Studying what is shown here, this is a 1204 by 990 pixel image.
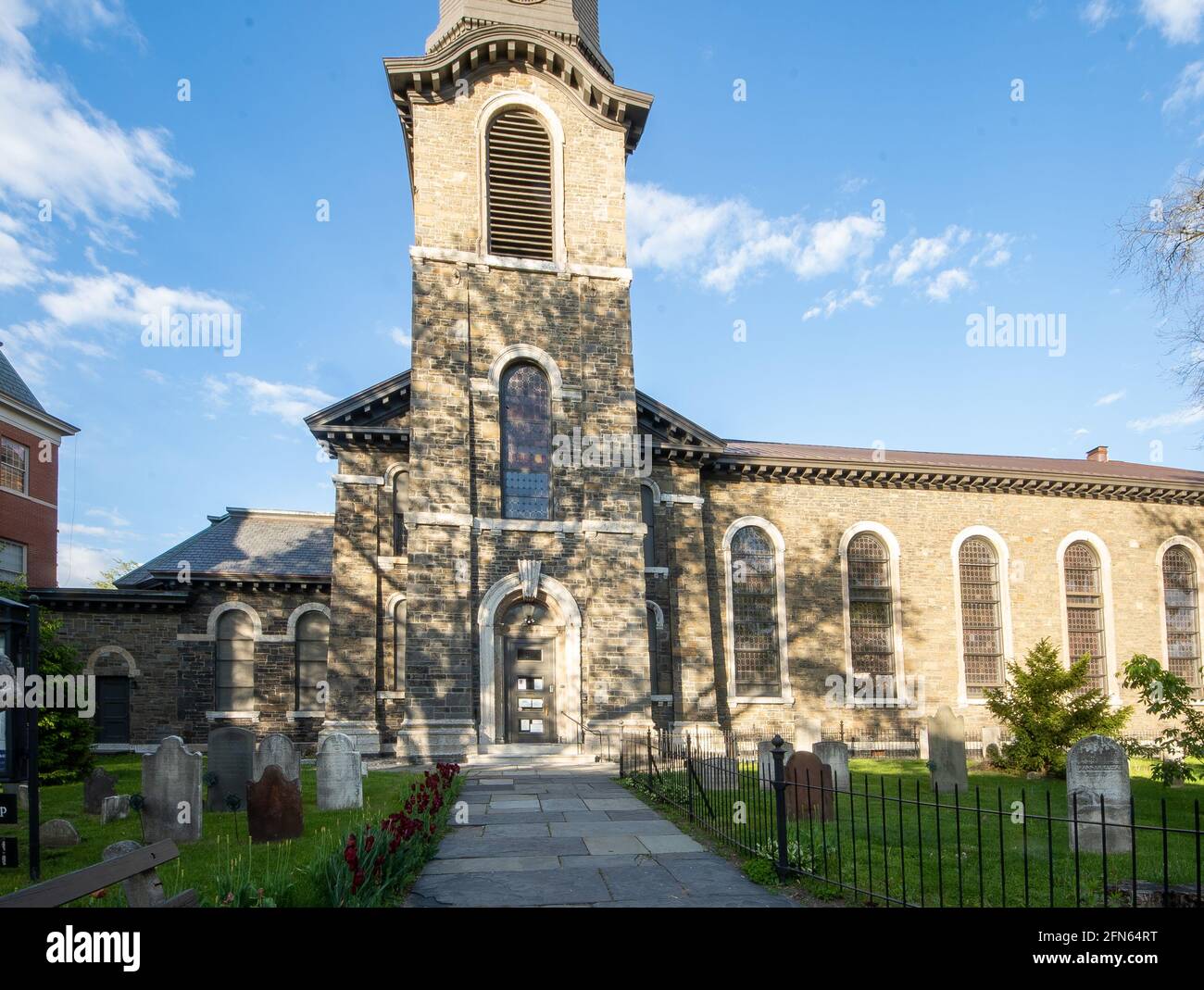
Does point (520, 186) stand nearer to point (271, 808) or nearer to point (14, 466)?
point (271, 808)

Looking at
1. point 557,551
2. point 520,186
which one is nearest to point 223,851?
point 557,551

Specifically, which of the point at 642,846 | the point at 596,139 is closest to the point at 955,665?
the point at 596,139

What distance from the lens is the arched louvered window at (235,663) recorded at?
81.3 feet

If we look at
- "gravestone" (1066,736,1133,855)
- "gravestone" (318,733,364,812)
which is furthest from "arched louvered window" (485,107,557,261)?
"gravestone" (1066,736,1133,855)

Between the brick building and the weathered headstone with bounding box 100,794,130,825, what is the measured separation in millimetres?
17852

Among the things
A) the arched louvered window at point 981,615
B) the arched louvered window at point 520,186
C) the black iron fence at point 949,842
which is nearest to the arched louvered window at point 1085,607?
the arched louvered window at point 981,615

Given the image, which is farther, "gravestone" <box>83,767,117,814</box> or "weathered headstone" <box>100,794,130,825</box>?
"gravestone" <box>83,767,117,814</box>

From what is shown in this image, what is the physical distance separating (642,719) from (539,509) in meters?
5.43

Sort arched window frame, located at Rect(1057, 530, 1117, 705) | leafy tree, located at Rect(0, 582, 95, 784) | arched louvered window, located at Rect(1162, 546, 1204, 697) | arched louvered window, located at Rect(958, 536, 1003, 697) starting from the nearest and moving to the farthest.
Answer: leafy tree, located at Rect(0, 582, 95, 784)
arched louvered window, located at Rect(958, 536, 1003, 697)
arched window frame, located at Rect(1057, 530, 1117, 705)
arched louvered window, located at Rect(1162, 546, 1204, 697)

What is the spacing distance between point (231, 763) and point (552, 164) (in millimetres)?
16278

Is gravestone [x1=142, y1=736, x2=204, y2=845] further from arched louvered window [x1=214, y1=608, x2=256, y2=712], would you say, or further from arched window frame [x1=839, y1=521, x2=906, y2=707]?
arched window frame [x1=839, y1=521, x2=906, y2=707]

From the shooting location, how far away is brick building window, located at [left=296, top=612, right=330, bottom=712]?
24.9 meters

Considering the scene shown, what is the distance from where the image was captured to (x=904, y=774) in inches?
749

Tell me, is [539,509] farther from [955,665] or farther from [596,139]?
[955,665]
